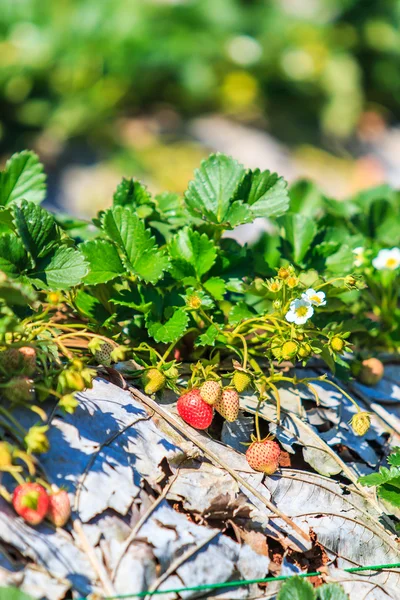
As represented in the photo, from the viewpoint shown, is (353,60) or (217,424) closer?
(217,424)

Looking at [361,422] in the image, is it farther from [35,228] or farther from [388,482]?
[35,228]

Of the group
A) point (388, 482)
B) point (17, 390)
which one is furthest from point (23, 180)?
point (388, 482)

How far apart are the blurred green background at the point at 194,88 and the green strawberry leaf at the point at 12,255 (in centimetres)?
245

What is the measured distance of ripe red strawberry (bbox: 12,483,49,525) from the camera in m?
1.07

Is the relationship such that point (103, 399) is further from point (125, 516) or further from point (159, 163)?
point (159, 163)

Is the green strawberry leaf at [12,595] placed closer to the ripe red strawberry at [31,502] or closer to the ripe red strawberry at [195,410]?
the ripe red strawberry at [31,502]

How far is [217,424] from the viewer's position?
58.6 inches

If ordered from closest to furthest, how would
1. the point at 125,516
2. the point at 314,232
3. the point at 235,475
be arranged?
the point at 125,516 → the point at 235,475 → the point at 314,232

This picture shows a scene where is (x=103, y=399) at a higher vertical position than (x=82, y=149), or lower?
higher

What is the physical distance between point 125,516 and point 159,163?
123 inches

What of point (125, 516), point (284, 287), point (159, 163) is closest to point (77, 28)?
point (159, 163)

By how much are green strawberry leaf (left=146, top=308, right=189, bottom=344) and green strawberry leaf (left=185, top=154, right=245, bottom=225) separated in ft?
0.84

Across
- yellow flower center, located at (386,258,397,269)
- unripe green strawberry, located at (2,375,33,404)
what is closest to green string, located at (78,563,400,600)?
unripe green strawberry, located at (2,375,33,404)

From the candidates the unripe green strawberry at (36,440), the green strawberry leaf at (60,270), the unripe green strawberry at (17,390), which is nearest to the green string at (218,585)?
the unripe green strawberry at (36,440)
